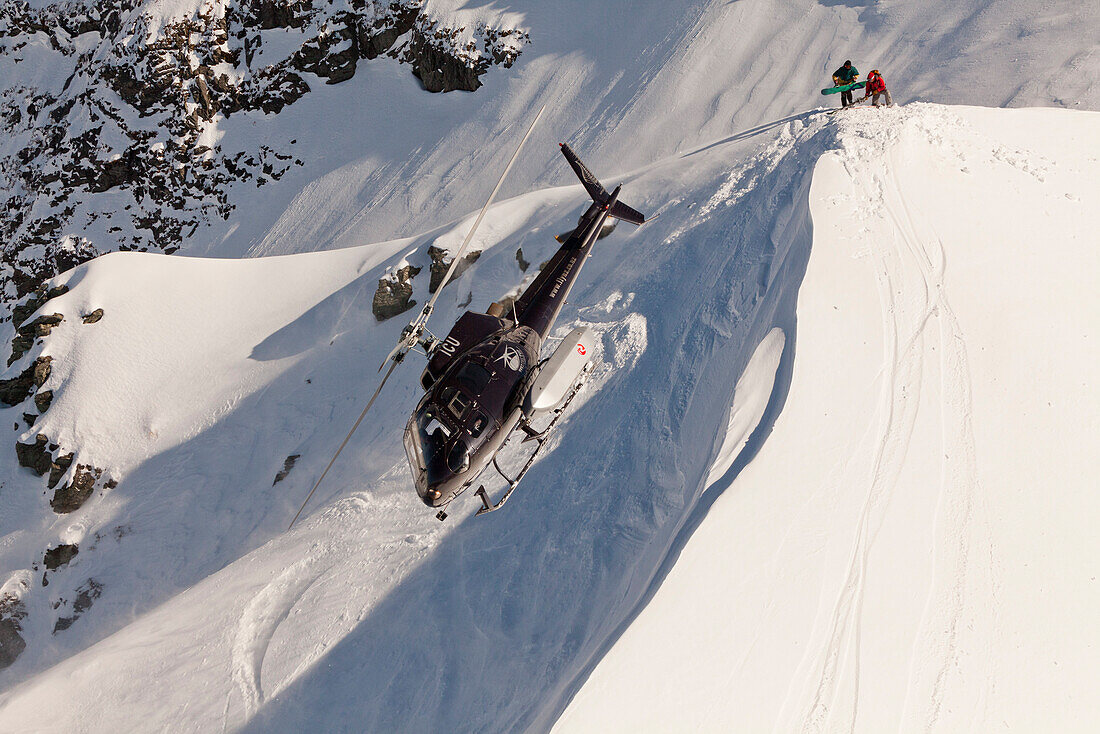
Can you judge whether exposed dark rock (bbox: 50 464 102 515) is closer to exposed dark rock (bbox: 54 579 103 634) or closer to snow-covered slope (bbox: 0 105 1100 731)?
snow-covered slope (bbox: 0 105 1100 731)

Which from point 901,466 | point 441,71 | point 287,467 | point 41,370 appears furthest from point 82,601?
point 441,71

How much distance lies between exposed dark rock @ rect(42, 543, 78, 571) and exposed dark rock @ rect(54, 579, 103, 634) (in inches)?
46.4

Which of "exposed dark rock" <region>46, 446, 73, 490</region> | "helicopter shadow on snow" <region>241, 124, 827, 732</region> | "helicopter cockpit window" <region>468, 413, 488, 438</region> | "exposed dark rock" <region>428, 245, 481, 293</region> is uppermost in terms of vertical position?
"exposed dark rock" <region>46, 446, 73, 490</region>

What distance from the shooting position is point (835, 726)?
25.6ft

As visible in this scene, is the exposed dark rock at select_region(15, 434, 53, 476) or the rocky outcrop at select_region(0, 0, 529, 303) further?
the rocky outcrop at select_region(0, 0, 529, 303)

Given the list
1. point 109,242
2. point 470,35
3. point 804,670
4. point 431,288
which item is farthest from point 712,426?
point 109,242

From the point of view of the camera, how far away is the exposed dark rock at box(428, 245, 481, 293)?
17.9 meters

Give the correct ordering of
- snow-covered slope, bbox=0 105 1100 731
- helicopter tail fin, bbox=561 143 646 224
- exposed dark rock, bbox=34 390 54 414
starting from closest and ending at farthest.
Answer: snow-covered slope, bbox=0 105 1100 731, helicopter tail fin, bbox=561 143 646 224, exposed dark rock, bbox=34 390 54 414

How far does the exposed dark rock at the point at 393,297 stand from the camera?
60.2 feet

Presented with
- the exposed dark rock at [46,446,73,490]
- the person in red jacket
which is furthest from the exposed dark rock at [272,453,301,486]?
the person in red jacket

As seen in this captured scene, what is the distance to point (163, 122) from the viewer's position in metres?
32.8

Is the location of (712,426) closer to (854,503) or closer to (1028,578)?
(854,503)

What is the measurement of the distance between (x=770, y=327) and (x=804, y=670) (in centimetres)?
648

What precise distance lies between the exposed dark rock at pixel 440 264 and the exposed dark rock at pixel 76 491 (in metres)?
12.1
